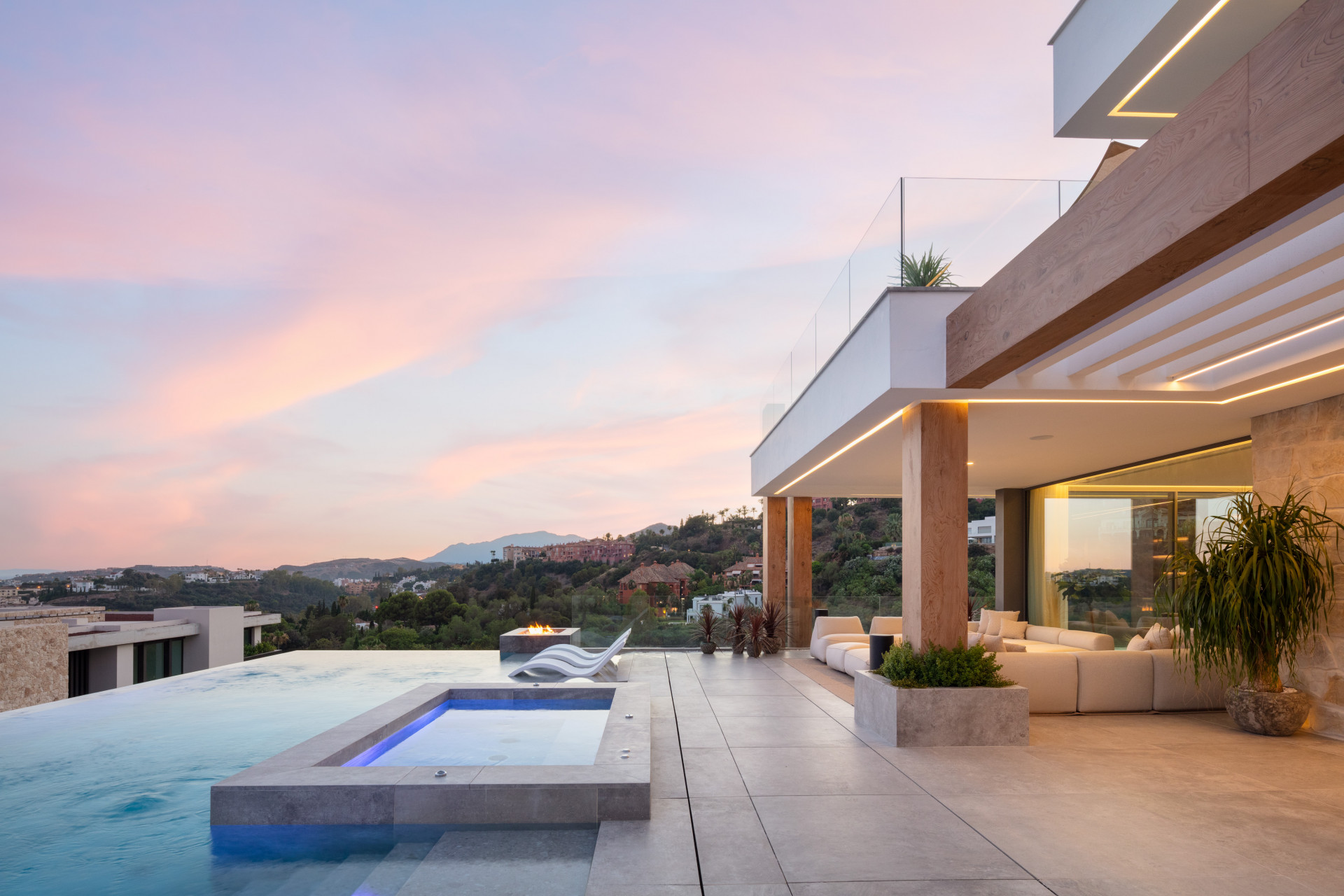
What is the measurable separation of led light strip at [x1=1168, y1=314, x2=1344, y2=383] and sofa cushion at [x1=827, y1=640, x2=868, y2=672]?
19.0ft

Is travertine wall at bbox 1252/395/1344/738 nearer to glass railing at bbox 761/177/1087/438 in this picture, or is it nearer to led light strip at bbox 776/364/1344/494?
led light strip at bbox 776/364/1344/494

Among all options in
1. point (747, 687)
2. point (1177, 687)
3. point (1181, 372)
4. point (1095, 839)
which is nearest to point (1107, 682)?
point (1177, 687)

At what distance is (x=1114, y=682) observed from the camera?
8250mm

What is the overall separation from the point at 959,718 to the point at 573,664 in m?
5.95

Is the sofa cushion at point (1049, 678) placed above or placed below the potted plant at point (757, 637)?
above

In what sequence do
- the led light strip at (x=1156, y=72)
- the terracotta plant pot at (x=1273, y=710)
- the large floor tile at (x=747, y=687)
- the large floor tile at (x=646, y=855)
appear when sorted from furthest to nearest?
the large floor tile at (x=747, y=687)
the terracotta plant pot at (x=1273, y=710)
the led light strip at (x=1156, y=72)
the large floor tile at (x=646, y=855)

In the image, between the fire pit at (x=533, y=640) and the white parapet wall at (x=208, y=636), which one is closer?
the fire pit at (x=533, y=640)

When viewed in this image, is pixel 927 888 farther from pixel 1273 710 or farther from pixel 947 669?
pixel 1273 710

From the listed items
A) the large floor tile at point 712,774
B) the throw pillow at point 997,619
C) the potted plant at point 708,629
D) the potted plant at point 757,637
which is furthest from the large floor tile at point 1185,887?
the potted plant at point 708,629

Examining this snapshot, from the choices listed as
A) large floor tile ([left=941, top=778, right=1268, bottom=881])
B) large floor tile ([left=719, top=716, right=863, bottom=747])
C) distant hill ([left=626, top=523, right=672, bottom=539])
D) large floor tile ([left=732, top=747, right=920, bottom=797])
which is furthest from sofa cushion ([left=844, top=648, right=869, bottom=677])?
distant hill ([left=626, top=523, right=672, bottom=539])

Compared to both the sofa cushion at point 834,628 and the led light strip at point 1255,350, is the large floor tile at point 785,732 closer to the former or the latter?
A: the led light strip at point 1255,350

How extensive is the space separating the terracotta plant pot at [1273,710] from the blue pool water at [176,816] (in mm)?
5946

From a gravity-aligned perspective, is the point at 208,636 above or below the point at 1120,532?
below

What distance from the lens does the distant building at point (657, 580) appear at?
1500 centimetres
